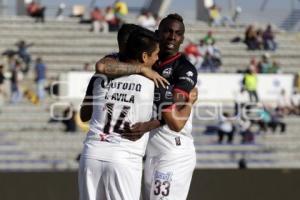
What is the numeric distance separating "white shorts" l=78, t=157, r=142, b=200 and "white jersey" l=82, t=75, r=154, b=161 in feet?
0.16

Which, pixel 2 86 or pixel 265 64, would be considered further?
pixel 265 64

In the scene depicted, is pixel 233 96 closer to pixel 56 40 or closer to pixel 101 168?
pixel 56 40

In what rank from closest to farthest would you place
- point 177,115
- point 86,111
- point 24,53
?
point 86,111, point 177,115, point 24,53

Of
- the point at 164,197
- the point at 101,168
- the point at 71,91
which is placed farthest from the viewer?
the point at 71,91

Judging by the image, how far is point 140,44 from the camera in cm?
558

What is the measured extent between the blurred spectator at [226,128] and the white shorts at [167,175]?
13142 mm

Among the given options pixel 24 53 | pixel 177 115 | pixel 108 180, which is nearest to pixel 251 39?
pixel 24 53

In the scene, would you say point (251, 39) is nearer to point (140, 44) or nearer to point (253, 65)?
point (253, 65)

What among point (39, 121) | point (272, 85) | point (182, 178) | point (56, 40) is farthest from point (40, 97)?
point (182, 178)

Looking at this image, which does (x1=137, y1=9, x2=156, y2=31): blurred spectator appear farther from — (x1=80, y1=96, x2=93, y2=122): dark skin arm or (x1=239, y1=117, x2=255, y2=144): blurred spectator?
(x1=80, y1=96, x2=93, y2=122): dark skin arm

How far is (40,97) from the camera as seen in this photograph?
20.2 meters

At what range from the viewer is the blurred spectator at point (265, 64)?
22.9 meters

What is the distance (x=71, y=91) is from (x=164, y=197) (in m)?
13.2

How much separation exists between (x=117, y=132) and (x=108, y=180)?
310mm
